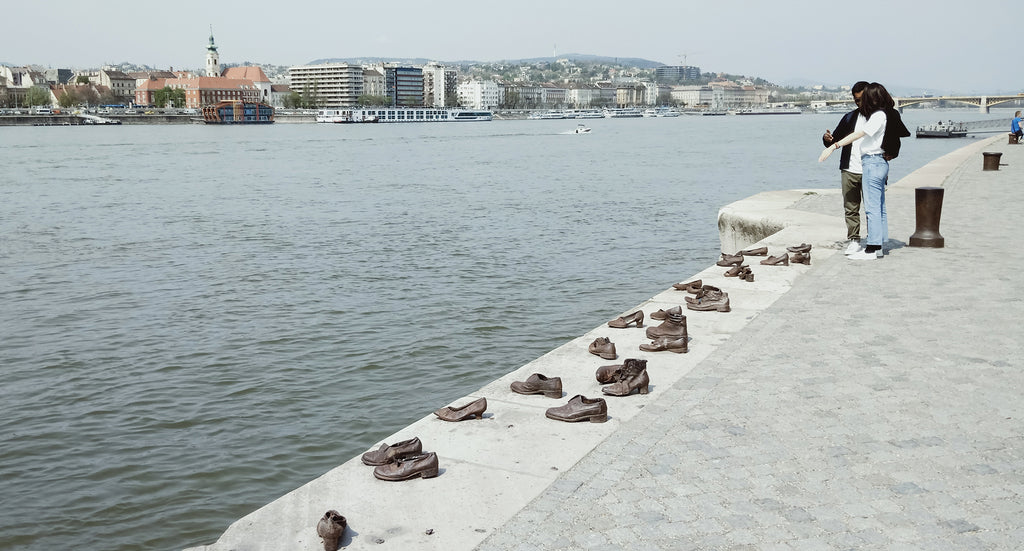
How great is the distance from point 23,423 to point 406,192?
26.0 meters

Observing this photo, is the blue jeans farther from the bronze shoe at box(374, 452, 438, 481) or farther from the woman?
the bronze shoe at box(374, 452, 438, 481)

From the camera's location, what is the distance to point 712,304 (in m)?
8.37

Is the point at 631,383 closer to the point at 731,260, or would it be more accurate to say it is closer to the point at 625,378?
the point at 625,378

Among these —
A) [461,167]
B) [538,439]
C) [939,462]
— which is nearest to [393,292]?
[538,439]

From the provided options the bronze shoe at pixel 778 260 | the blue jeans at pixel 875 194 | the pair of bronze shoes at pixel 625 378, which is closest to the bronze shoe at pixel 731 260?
the bronze shoe at pixel 778 260

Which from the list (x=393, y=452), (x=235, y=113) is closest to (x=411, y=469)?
(x=393, y=452)

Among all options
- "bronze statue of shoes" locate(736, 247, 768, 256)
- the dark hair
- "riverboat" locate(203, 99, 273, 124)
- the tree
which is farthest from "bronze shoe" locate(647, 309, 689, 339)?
the tree

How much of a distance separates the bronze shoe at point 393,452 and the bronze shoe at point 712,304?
4030mm

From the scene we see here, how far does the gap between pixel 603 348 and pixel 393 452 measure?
2450 mm

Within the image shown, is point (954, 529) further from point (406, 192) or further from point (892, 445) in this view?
point (406, 192)

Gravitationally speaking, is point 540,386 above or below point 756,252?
below

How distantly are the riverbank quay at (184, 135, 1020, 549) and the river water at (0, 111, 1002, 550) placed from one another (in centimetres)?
207

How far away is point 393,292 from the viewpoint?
46.7 ft

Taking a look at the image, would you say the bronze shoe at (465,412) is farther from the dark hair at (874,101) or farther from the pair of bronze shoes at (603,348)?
the dark hair at (874,101)
